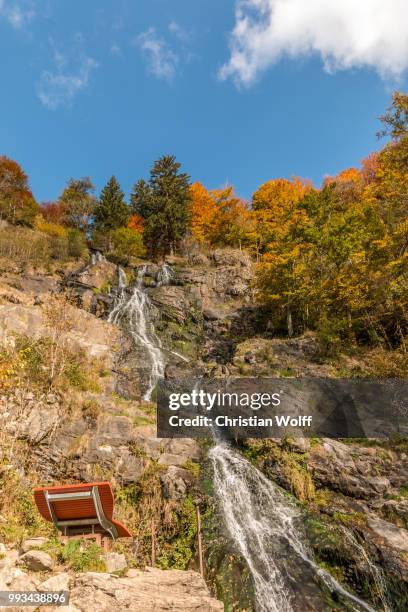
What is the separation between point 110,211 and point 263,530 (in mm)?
33152

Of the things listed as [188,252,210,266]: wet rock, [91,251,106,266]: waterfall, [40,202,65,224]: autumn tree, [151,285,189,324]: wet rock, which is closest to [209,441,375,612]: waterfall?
[151,285,189,324]: wet rock

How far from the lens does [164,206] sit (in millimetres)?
36219

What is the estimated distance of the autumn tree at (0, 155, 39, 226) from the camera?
3606 centimetres

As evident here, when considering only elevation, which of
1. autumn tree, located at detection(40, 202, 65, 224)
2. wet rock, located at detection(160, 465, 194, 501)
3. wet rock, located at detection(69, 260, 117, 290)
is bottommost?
wet rock, located at detection(160, 465, 194, 501)

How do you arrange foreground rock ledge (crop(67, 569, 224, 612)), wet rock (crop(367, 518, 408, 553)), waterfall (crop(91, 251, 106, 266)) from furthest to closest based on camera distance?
waterfall (crop(91, 251, 106, 266))
wet rock (crop(367, 518, 408, 553))
foreground rock ledge (crop(67, 569, 224, 612))

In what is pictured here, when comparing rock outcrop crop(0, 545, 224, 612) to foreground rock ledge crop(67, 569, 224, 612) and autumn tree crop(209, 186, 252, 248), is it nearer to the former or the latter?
foreground rock ledge crop(67, 569, 224, 612)

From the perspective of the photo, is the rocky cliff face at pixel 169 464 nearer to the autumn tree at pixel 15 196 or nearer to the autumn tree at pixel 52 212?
the autumn tree at pixel 15 196

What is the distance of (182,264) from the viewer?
109ft

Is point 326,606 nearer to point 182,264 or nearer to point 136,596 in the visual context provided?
point 136,596

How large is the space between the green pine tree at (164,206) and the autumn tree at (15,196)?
35.3 feet

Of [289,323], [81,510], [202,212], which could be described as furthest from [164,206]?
[81,510]

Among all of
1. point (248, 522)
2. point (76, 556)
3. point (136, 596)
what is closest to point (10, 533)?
point (76, 556)

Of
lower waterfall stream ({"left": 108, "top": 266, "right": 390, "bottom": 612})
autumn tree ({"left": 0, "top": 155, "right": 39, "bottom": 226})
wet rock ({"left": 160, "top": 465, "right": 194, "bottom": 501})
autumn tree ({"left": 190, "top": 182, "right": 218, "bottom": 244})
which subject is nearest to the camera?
lower waterfall stream ({"left": 108, "top": 266, "right": 390, "bottom": 612})

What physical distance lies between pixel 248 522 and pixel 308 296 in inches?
485
